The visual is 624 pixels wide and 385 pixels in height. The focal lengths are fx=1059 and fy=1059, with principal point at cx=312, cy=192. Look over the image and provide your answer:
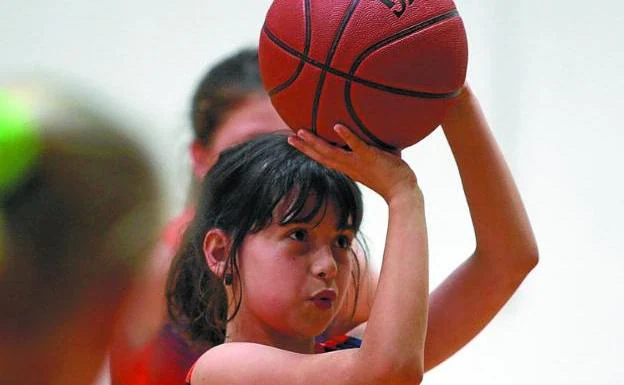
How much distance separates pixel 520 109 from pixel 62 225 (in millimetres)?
2708

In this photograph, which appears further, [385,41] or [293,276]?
[293,276]

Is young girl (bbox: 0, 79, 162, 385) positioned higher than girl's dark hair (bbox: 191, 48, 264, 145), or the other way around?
young girl (bbox: 0, 79, 162, 385)

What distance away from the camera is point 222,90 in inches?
83.0

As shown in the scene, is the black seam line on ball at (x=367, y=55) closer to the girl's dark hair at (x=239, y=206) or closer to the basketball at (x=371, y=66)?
the basketball at (x=371, y=66)

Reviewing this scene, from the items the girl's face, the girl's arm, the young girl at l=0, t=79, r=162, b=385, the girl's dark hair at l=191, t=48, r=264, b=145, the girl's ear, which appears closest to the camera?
the young girl at l=0, t=79, r=162, b=385

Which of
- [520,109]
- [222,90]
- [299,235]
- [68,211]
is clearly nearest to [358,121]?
[299,235]

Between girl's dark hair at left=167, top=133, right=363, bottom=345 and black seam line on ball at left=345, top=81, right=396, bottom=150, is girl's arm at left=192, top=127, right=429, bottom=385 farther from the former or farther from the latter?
girl's dark hair at left=167, top=133, right=363, bottom=345

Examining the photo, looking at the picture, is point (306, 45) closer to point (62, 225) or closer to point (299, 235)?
point (299, 235)

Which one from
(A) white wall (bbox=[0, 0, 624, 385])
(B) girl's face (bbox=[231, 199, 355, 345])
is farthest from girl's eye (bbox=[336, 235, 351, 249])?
(A) white wall (bbox=[0, 0, 624, 385])

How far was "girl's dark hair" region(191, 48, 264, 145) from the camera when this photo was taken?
2.07m

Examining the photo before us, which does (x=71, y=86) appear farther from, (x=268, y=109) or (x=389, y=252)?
(x=268, y=109)

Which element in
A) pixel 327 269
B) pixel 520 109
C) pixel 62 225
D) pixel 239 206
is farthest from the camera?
pixel 520 109

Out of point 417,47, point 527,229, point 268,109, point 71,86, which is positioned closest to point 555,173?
point 268,109

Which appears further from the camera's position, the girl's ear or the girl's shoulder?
the girl's ear
